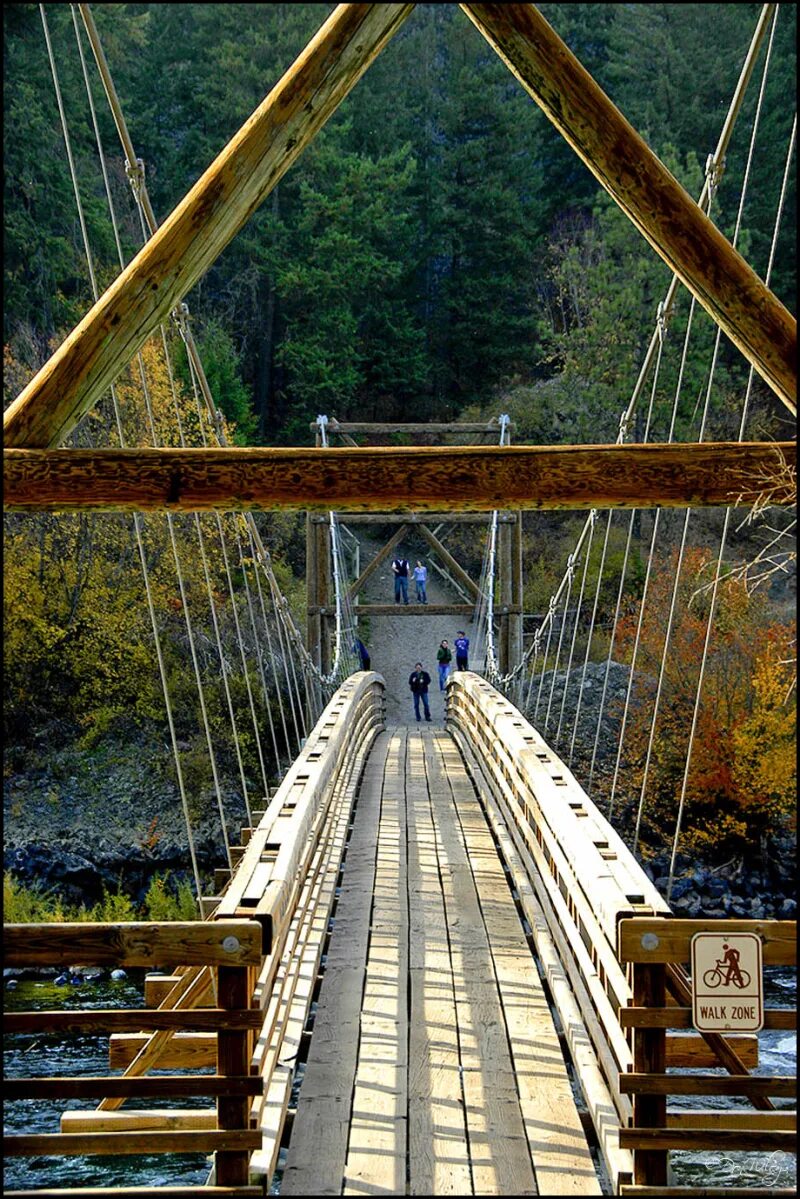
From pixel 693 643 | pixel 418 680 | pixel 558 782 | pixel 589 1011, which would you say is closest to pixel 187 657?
pixel 418 680

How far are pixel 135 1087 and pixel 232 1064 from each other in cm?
22

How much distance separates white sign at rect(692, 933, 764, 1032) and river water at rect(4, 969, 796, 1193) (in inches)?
129

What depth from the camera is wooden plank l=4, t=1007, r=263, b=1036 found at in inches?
107

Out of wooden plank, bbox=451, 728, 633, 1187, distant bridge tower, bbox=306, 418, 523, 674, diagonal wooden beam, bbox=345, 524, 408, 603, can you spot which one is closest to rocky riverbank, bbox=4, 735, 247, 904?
distant bridge tower, bbox=306, 418, 523, 674

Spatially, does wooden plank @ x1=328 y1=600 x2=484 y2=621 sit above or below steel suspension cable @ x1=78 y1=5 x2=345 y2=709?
below

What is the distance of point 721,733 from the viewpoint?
1812 cm

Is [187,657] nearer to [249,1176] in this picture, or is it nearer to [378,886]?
[378,886]

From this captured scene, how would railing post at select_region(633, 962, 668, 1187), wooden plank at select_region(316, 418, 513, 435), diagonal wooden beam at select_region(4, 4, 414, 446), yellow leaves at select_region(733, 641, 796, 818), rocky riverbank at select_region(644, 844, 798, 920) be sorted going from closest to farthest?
railing post at select_region(633, 962, 668, 1187) < diagonal wooden beam at select_region(4, 4, 414, 446) < wooden plank at select_region(316, 418, 513, 435) < rocky riverbank at select_region(644, 844, 798, 920) < yellow leaves at select_region(733, 641, 796, 818)

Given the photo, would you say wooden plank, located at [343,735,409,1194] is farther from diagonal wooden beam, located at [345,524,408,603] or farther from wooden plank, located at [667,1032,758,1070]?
diagonal wooden beam, located at [345,524,408,603]

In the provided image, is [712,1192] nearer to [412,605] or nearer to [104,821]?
[412,605]

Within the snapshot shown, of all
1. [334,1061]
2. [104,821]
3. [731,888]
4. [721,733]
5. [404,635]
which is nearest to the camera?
[334,1061]

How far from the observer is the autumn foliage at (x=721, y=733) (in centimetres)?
1733

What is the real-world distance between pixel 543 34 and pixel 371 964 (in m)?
3.28

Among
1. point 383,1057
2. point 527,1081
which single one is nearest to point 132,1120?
point 383,1057
